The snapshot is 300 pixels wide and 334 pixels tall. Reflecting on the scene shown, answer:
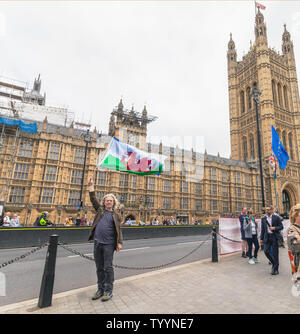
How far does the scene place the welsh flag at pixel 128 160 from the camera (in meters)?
8.62

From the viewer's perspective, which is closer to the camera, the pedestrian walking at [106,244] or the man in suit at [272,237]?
the pedestrian walking at [106,244]

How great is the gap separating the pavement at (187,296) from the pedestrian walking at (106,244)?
266mm

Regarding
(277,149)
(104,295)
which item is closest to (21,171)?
(104,295)

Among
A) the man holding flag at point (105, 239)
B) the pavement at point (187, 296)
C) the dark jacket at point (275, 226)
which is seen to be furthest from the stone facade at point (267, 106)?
the man holding flag at point (105, 239)

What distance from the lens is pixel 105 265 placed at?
4070 mm

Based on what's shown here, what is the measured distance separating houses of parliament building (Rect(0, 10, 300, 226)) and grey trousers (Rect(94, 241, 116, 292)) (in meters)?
19.1

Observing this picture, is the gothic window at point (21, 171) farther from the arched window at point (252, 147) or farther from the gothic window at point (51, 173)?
the arched window at point (252, 147)

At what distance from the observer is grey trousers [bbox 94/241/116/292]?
4.00 meters

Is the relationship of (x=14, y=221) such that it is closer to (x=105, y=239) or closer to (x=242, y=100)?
(x=105, y=239)

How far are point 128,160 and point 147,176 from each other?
2513cm

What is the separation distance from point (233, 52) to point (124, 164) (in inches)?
3156

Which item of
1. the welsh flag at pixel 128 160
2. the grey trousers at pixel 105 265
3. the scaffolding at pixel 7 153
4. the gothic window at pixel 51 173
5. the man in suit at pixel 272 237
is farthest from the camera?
the gothic window at pixel 51 173

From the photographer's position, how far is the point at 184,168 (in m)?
38.8
